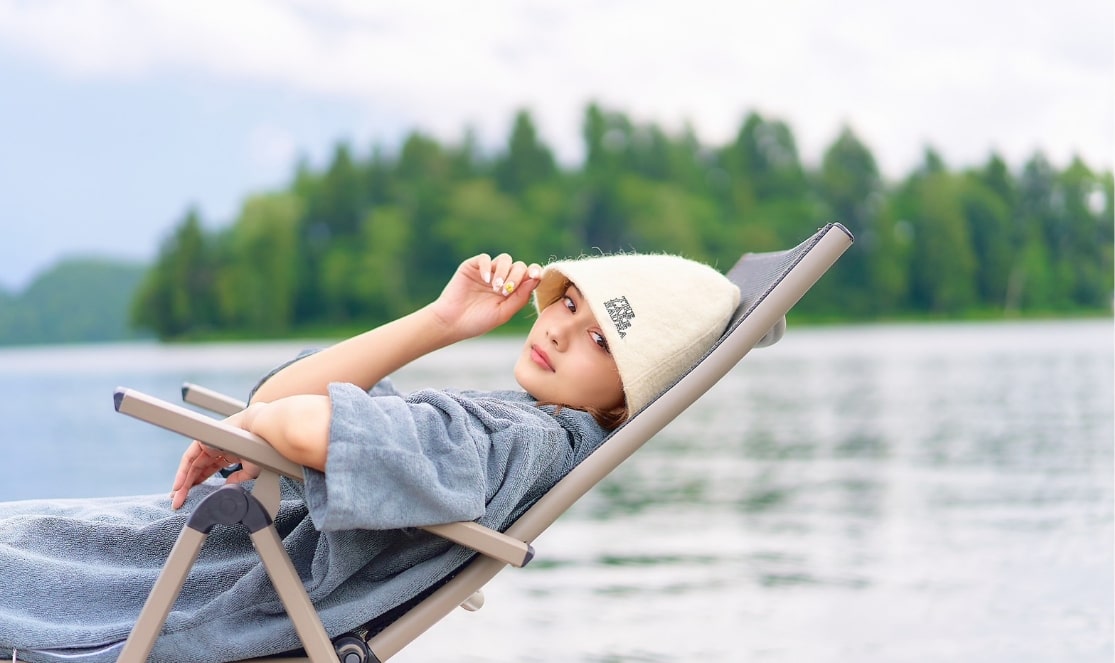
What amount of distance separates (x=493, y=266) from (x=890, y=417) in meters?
10.5

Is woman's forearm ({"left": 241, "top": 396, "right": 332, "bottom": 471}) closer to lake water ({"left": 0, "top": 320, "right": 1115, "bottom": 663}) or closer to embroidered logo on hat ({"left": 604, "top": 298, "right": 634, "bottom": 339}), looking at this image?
embroidered logo on hat ({"left": 604, "top": 298, "right": 634, "bottom": 339})

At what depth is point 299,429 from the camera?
2221 mm

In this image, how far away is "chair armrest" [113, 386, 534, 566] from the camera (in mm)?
2102

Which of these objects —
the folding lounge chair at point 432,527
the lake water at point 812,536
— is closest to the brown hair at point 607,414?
the folding lounge chair at point 432,527

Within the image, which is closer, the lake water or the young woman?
the young woman

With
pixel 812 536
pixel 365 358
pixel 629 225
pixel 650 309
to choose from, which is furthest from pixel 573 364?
pixel 629 225

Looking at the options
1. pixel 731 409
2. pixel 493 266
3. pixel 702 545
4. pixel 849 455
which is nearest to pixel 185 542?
pixel 493 266

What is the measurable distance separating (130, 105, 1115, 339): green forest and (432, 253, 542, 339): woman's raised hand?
51.6m

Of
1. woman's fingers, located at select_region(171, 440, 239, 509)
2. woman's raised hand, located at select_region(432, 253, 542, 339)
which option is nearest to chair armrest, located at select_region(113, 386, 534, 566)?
woman's fingers, located at select_region(171, 440, 239, 509)

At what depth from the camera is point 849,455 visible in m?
9.61

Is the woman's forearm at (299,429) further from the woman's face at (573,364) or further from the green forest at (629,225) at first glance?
the green forest at (629,225)

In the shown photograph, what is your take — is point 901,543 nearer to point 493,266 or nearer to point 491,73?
point 493,266

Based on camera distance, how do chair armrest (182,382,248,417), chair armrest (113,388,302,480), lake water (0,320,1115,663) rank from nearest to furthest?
chair armrest (113,388,302,480) → chair armrest (182,382,248,417) → lake water (0,320,1115,663)

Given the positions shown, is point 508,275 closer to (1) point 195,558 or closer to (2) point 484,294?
(2) point 484,294
